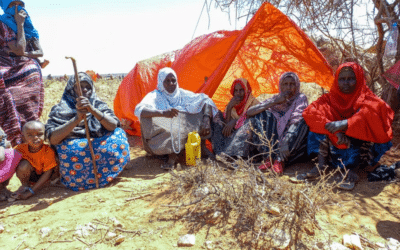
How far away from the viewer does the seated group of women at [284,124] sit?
110 inches

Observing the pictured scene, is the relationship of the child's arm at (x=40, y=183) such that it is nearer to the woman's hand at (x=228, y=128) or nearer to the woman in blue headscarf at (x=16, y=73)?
the woman in blue headscarf at (x=16, y=73)

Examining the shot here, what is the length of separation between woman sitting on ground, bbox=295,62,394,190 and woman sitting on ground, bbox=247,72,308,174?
0.15m

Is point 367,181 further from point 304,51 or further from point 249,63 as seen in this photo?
point 249,63

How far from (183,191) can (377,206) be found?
5.49 feet

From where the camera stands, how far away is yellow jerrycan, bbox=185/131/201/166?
11.2ft

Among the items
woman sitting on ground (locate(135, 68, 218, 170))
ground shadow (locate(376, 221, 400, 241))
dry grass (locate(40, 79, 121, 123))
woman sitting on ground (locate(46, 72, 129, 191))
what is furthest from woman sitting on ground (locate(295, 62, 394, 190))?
dry grass (locate(40, 79, 121, 123))

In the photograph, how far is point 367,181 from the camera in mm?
2895

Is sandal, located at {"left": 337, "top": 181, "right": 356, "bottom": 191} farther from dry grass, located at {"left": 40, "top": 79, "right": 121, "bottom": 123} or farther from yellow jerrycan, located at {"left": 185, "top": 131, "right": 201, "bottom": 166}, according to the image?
dry grass, located at {"left": 40, "top": 79, "right": 121, "bottom": 123}

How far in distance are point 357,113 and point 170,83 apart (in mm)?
2178

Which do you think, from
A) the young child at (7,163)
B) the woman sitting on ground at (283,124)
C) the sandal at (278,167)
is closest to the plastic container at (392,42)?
the woman sitting on ground at (283,124)

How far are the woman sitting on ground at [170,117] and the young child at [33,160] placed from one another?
110 centimetres

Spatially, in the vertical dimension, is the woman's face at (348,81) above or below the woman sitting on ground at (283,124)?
above

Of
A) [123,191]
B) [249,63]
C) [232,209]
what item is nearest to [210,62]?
[249,63]

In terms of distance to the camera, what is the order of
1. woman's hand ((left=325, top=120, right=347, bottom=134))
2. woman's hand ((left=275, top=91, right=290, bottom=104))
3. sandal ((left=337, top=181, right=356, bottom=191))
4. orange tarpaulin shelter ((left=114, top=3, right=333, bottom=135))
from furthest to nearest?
orange tarpaulin shelter ((left=114, top=3, right=333, bottom=135)) → woman's hand ((left=275, top=91, right=290, bottom=104)) → woman's hand ((left=325, top=120, right=347, bottom=134)) → sandal ((left=337, top=181, right=356, bottom=191))
